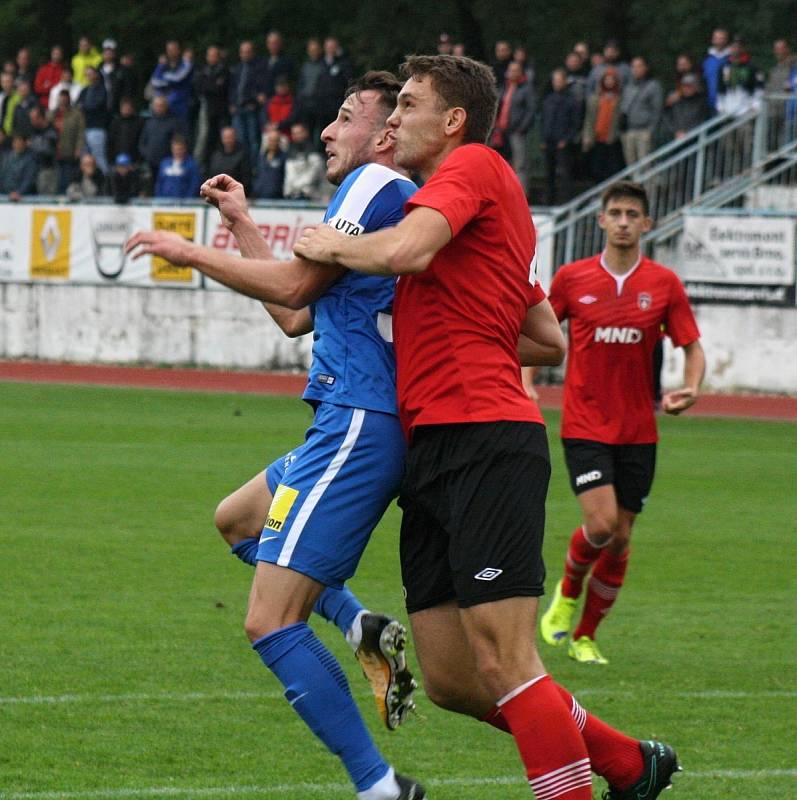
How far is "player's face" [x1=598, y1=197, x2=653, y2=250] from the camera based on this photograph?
8445mm

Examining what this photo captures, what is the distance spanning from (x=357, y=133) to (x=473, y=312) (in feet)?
3.08

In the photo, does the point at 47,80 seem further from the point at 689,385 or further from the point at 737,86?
the point at 689,385

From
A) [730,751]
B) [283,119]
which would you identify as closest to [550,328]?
[730,751]

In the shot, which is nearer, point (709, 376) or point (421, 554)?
point (421, 554)

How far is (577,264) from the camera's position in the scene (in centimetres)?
880

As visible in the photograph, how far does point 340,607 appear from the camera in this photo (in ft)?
18.6

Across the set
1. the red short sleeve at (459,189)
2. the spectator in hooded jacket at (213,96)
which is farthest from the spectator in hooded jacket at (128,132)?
the red short sleeve at (459,189)

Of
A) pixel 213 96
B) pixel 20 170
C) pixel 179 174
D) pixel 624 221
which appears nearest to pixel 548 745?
pixel 624 221

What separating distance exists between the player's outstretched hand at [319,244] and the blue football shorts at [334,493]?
62 cm

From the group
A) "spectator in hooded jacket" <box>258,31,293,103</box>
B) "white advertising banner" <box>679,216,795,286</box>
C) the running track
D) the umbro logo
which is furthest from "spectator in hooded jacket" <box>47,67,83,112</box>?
the umbro logo

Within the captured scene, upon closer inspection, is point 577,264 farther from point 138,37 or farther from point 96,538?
point 138,37

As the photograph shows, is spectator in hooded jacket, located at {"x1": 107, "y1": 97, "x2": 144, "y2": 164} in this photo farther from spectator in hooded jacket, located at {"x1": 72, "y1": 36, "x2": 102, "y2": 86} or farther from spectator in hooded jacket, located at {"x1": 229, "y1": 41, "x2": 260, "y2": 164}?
spectator in hooded jacket, located at {"x1": 72, "y1": 36, "x2": 102, "y2": 86}

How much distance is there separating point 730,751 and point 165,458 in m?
9.91

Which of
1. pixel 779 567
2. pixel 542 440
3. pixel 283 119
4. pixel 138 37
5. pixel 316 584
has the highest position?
pixel 138 37
